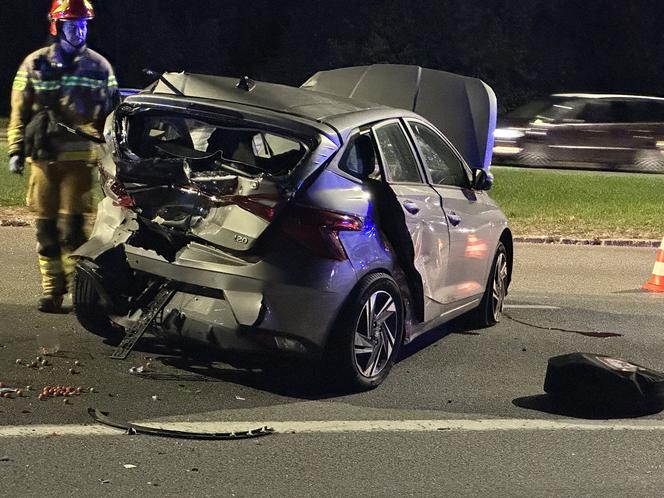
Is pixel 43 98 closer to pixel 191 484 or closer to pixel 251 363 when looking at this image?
pixel 251 363

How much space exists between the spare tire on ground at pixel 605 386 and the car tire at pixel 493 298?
2.13 metres

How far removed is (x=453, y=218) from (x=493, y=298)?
4.24 feet

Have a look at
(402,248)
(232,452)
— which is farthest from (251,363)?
(232,452)

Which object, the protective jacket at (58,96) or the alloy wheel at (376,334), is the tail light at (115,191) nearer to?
the protective jacket at (58,96)

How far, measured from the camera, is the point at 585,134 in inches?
1045

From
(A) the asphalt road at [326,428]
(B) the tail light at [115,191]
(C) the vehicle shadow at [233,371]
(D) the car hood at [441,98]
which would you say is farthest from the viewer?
(D) the car hood at [441,98]

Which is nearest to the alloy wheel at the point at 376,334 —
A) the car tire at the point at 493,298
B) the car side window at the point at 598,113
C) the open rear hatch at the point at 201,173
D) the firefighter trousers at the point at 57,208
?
the open rear hatch at the point at 201,173

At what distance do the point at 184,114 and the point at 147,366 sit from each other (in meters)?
1.49

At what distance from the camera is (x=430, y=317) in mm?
7664

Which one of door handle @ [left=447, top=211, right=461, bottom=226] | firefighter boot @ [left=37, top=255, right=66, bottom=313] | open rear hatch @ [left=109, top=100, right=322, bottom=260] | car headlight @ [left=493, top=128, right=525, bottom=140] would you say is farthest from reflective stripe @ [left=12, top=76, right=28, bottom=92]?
car headlight @ [left=493, top=128, right=525, bottom=140]

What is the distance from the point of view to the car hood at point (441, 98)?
1136 centimetres

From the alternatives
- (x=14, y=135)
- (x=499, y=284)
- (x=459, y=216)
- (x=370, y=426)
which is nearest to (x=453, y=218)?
(x=459, y=216)

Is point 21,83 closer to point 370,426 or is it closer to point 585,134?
point 370,426

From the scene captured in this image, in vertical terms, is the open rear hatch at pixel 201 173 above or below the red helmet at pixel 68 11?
below
